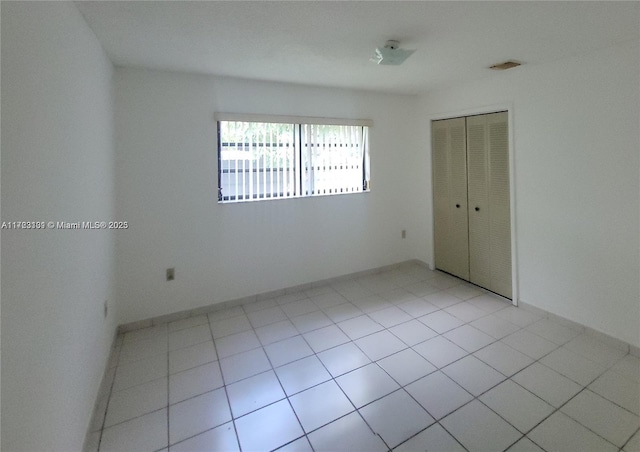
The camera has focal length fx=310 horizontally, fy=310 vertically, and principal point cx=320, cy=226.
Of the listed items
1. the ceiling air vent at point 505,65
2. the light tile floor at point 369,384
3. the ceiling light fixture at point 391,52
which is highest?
the ceiling air vent at point 505,65

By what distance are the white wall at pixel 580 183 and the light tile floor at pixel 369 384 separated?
341 millimetres

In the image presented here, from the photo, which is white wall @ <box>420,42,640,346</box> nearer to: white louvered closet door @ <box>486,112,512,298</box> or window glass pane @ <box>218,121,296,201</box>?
white louvered closet door @ <box>486,112,512,298</box>

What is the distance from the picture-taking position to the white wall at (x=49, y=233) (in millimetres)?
1011

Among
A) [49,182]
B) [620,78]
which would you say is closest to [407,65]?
[620,78]

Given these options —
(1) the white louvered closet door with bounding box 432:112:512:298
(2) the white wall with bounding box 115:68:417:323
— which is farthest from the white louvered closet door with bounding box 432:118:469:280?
(2) the white wall with bounding box 115:68:417:323

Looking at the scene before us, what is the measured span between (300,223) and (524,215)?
2.32m

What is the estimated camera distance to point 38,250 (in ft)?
3.97

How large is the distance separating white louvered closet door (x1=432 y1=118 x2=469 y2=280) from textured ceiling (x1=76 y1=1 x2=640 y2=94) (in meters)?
0.93

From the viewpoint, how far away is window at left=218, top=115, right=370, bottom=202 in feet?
10.6

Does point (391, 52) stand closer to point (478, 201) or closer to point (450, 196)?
point (478, 201)

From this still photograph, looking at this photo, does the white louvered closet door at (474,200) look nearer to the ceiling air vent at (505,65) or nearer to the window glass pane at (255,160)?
the ceiling air vent at (505,65)

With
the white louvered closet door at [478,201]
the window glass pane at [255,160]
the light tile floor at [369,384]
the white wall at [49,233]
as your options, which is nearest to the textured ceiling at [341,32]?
the white wall at [49,233]

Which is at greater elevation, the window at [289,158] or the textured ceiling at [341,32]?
→ the textured ceiling at [341,32]

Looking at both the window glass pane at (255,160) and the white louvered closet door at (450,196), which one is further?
the white louvered closet door at (450,196)
